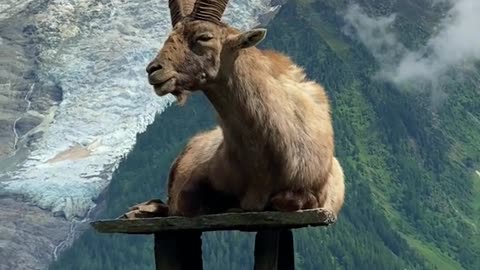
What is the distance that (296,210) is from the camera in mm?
14000

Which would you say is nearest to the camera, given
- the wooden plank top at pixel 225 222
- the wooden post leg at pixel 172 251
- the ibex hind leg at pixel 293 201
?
the wooden plank top at pixel 225 222

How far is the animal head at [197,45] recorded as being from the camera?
1384 cm

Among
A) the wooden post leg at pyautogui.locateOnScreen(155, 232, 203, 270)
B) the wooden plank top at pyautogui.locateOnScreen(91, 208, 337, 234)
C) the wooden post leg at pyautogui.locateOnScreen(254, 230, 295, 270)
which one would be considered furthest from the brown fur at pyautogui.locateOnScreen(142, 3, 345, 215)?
the wooden plank top at pyautogui.locateOnScreen(91, 208, 337, 234)

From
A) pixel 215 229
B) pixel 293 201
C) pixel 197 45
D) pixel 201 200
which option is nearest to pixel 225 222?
pixel 215 229

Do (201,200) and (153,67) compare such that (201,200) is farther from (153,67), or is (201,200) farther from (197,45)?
(153,67)

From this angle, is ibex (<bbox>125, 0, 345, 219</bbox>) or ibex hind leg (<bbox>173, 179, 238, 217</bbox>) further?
ibex hind leg (<bbox>173, 179, 238, 217</bbox>)

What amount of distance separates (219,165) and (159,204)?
75 centimetres

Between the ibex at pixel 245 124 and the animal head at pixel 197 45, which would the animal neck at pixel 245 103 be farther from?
A: the animal head at pixel 197 45

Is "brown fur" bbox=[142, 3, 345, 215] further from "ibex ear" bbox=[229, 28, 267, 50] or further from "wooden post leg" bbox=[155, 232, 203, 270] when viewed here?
"wooden post leg" bbox=[155, 232, 203, 270]

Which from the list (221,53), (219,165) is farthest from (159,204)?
(221,53)

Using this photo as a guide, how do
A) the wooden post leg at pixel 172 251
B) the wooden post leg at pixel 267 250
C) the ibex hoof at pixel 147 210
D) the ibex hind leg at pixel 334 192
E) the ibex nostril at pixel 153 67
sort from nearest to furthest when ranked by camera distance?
1. the wooden post leg at pixel 267 250
2. the ibex nostril at pixel 153 67
3. the wooden post leg at pixel 172 251
4. the ibex hoof at pixel 147 210
5. the ibex hind leg at pixel 334 192

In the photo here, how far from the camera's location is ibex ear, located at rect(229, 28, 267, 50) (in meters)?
14.1

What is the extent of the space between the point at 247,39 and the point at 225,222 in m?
1.93

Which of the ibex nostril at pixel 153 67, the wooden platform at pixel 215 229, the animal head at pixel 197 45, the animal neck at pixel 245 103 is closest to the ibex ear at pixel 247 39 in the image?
the animal head at pixel 197 45
